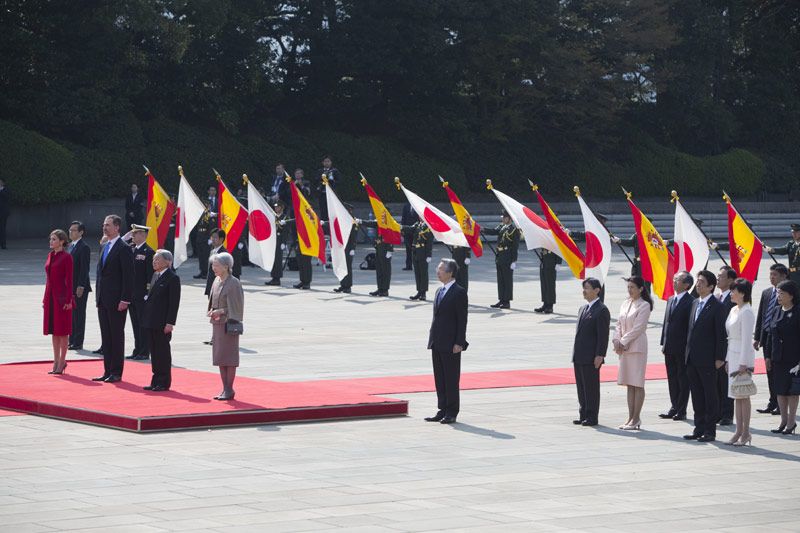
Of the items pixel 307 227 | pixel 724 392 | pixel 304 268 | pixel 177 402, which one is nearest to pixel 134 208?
pixel 304 268

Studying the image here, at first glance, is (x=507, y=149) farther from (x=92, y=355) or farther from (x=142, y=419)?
(x=142, y=419)

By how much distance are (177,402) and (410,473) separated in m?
3.68

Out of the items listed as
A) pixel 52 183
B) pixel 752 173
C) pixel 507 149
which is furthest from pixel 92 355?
pixel 752 173

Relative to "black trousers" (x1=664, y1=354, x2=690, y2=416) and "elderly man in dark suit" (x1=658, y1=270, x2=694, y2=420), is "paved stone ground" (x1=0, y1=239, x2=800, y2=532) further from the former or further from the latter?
"elderly man in dark suit" (x1=658, y1=270, x2=694, y2=420)

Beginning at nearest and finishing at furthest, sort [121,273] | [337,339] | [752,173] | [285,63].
Answer: [121,273]
[337,339]
[285,63]
[752,173]

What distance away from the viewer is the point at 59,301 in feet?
53.1

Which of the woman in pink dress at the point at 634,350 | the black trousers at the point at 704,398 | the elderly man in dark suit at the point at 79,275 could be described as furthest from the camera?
the elderly man in dark suit at the point at 79,275

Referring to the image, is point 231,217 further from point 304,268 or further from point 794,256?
point 794,256

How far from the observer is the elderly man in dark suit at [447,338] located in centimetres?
1411

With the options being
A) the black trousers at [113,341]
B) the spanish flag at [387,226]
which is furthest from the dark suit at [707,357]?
the spanish flag at [387,226]

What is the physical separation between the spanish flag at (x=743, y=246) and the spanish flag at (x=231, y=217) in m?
8.71

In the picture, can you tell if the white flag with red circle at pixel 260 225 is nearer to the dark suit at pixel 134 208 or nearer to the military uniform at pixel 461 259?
the military uniform at pixel 461 259

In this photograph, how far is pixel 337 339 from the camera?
2120cm

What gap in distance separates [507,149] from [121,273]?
3331 cm
